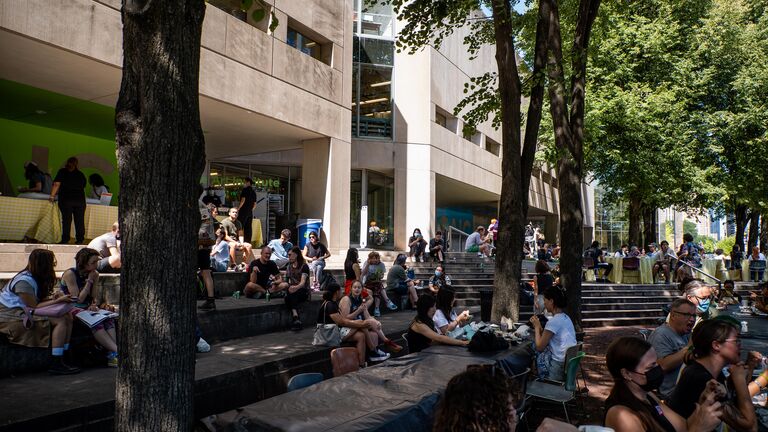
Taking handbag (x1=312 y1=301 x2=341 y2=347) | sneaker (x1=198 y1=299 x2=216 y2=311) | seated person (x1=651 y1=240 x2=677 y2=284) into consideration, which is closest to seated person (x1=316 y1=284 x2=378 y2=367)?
handbag (x1=312 y1=301 x2=341 y2=347)

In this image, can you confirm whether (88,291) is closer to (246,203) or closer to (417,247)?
(246,203)

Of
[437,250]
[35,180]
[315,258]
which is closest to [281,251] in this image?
[315,258]

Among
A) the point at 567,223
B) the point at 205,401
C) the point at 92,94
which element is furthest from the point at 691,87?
the point at 205,401

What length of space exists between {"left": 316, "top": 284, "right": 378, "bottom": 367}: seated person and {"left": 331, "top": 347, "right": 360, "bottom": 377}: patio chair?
1.46m

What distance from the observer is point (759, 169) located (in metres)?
23.6

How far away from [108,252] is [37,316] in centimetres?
295

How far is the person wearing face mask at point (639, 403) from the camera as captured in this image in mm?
3006

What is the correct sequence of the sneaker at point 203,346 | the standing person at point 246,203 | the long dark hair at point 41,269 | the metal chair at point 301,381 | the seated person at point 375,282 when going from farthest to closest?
the standing person at point 246,203 < the seated person at point 375,282 < the sneaker at point 203,346 < the long dark hair at point 41,269 < the metal chair at point 301,381


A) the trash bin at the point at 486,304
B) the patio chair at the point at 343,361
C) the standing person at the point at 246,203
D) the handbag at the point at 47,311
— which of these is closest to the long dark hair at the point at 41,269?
the handbag at the point at 47,311

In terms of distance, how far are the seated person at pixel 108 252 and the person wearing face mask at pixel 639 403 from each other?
7641mm

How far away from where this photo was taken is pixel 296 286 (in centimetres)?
966

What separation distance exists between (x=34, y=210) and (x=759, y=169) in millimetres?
27006

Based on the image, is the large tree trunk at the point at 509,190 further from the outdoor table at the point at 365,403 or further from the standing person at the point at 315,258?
the standing person at the point at 315,258

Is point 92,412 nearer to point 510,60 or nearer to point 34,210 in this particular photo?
point 34,210
